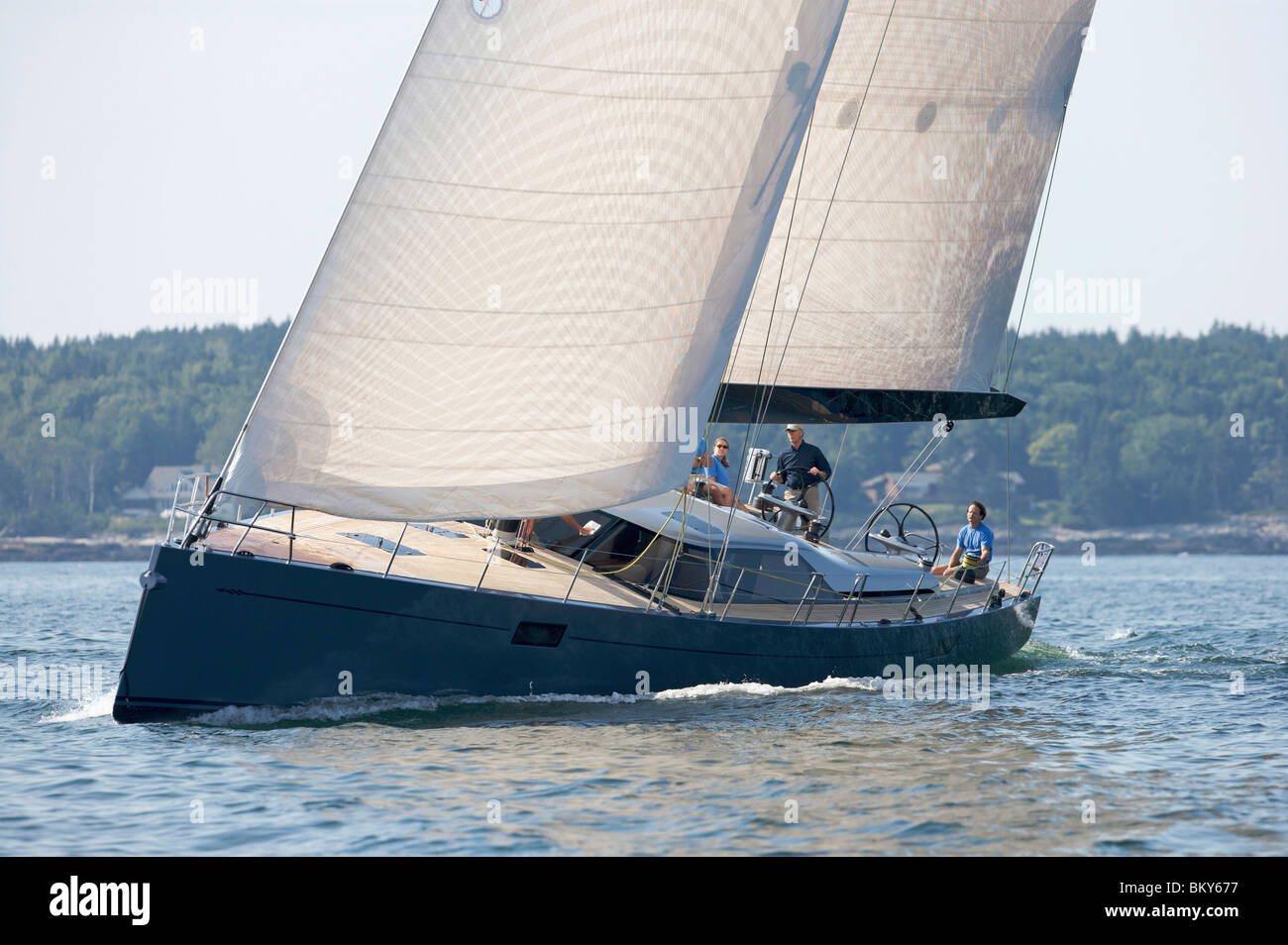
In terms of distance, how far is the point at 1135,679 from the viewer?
53.2 feet

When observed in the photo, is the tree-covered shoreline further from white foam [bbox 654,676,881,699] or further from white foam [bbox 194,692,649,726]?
white foam [bbox 194,692,649,726]

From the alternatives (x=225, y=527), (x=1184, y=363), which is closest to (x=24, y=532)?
(x=225, y=527)

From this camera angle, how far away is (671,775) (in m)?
10.2

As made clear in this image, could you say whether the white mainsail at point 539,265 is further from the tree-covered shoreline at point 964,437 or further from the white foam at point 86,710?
the tree-covered shoreline at point 964,437

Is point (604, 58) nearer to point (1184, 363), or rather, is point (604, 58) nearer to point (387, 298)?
point (387, 298)

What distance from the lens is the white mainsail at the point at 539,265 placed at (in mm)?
11281

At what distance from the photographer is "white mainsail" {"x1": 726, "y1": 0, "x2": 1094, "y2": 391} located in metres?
17.0

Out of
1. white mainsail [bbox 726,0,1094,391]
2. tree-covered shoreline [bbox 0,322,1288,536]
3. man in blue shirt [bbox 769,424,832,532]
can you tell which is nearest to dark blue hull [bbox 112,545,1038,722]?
man in blue shirt [bbox 769,424,832,532]

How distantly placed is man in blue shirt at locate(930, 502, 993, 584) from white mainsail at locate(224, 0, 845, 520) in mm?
5718

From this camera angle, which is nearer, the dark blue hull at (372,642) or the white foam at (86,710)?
the dark blue hull at (372,642)

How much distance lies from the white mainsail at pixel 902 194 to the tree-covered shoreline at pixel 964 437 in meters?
69.4
